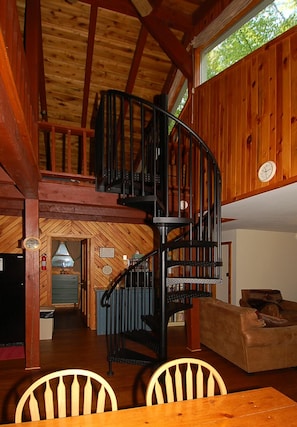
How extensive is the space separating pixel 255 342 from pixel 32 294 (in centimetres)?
299

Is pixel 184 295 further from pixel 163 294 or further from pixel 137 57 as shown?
pixel 137 57

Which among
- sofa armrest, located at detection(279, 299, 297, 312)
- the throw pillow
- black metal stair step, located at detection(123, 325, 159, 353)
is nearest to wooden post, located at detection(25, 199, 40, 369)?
black metal stair step, located at detection(123, 325, 159, 353)

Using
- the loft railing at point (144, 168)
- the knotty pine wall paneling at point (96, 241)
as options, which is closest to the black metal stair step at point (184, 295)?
the loft railing at point (144, 168)

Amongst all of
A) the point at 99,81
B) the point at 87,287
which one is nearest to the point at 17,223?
the point at 87,287

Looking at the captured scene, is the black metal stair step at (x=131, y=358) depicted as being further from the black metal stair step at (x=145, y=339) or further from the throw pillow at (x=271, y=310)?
the throw pillow at (x=271, y=310)

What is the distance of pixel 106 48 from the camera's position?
5988 millimetres

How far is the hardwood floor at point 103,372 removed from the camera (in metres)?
3.22

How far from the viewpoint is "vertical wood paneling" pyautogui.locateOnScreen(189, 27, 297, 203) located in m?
2.84

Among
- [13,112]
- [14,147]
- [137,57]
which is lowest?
[14,147]

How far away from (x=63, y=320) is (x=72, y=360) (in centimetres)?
281

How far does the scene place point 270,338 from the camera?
3688mm

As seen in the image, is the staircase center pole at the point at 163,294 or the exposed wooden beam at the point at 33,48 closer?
the staircase center pole at the point at 163,294

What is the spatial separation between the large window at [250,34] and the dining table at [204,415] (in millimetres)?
3631

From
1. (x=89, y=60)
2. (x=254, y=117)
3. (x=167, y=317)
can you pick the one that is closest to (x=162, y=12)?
(x=89, y=60)
